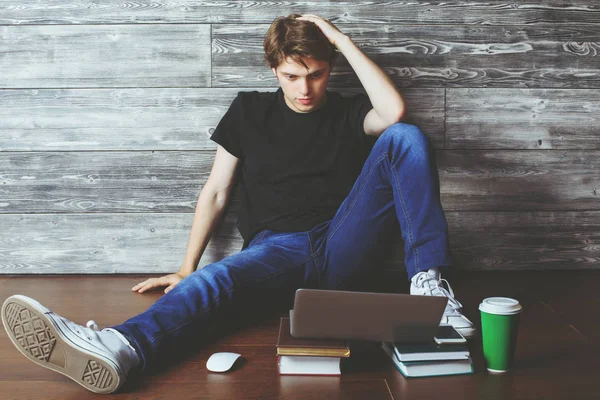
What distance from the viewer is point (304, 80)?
179 cm

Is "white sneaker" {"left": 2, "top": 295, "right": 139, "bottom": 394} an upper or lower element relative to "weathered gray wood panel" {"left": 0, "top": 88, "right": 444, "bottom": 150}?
lower

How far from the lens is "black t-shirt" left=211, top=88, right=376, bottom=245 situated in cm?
189

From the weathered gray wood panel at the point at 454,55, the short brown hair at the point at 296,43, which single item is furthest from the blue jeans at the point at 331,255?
the weathered gray wood panel at the point at 454,55

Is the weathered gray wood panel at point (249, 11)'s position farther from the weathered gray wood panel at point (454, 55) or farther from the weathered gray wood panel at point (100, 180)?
the weathered gray wood panel at point (100, 180)

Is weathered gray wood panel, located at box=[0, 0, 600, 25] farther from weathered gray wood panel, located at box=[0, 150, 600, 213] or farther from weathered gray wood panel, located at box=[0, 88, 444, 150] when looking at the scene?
weathered gray wood panel, located at box=[0, 150, 600, 213]

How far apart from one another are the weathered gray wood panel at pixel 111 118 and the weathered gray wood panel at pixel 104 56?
35mm

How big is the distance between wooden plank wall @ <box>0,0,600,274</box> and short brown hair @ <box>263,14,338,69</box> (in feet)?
0.85

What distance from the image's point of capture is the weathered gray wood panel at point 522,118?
7.14ft

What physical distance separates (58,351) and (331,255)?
0.80m

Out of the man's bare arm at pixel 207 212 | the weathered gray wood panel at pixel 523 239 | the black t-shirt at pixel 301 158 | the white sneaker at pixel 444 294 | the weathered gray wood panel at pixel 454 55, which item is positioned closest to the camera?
the white sneaker at pixel 444 294

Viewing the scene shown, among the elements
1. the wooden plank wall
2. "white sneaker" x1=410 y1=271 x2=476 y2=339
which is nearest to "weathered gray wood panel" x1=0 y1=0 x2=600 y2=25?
the wooden plank wall

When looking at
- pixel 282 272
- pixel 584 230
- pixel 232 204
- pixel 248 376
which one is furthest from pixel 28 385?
pixel 584 230

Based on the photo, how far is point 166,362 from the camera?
144 centimetres

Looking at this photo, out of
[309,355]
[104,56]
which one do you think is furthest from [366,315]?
[104,56]
